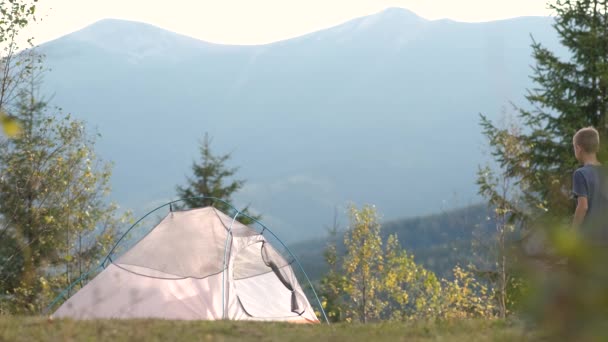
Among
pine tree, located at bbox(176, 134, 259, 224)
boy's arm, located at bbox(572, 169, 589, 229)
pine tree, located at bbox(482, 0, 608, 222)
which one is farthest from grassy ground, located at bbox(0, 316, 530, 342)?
pine tree, located at bbox(176, 134, 259, 224)

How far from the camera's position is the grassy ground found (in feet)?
21.3

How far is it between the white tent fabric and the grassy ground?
3.54 m

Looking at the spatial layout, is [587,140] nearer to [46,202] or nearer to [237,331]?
[237,331]

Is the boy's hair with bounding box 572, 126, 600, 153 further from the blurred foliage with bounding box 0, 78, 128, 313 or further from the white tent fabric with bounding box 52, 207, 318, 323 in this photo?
the blurred foliage with bounding box 0, 78, 128, 313

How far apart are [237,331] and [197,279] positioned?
4547mm

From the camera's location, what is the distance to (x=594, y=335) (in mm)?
1013

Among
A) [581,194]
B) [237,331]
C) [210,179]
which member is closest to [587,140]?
[581,194]

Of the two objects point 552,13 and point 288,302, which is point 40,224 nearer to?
point 288,302

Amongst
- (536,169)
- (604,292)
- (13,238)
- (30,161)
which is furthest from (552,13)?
(604,292)

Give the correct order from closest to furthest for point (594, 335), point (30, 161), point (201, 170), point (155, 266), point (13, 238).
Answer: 1. point (594, 335)
2. point (155, 266)
3. point (30, 161)
4. point (13, 238)
5. point (201, 170)

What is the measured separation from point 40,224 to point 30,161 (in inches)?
83.9

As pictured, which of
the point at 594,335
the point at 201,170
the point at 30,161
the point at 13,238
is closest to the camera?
the point at 594,335

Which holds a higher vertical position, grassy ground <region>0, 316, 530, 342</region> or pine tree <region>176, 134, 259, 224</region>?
pine tree <region>176, 134, 259, 224</region>

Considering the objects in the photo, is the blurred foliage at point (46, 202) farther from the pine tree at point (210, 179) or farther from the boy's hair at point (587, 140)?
the boy's hair at point (587, 140)
